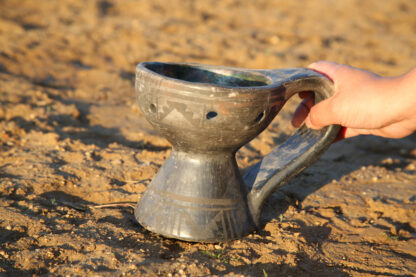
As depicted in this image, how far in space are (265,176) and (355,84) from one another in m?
0.61

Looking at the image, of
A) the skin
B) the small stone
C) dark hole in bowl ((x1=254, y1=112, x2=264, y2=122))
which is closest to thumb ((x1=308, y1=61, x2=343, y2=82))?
the skin

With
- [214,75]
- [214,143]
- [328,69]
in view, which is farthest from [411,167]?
[214,143]

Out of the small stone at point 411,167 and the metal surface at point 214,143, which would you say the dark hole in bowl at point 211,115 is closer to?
the metal surface at point 214,143

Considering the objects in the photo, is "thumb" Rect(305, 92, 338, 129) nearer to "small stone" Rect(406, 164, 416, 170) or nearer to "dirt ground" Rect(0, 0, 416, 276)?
"dirt ground" Rect(0, 0, 416, 276)

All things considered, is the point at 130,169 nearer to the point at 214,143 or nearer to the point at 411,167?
the point at 214,143

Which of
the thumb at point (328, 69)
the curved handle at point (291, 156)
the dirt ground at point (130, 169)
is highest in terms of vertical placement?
the thumb at point (328, 69)

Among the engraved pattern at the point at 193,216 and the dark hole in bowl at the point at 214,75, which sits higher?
the dark hole in bowl at the point at 214,75

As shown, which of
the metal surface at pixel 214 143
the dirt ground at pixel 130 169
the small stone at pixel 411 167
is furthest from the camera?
the small stone at pixel 411 167

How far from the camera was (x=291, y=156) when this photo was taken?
7.30 feet

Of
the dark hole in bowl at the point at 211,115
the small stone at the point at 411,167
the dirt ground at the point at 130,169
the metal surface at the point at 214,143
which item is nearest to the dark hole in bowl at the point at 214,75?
the metal surface at the point at 214,143

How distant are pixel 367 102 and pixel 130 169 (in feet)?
4.57

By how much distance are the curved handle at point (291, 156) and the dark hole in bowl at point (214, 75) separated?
0.10 meters

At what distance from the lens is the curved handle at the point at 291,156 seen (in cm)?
210

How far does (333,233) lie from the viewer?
226 cm
